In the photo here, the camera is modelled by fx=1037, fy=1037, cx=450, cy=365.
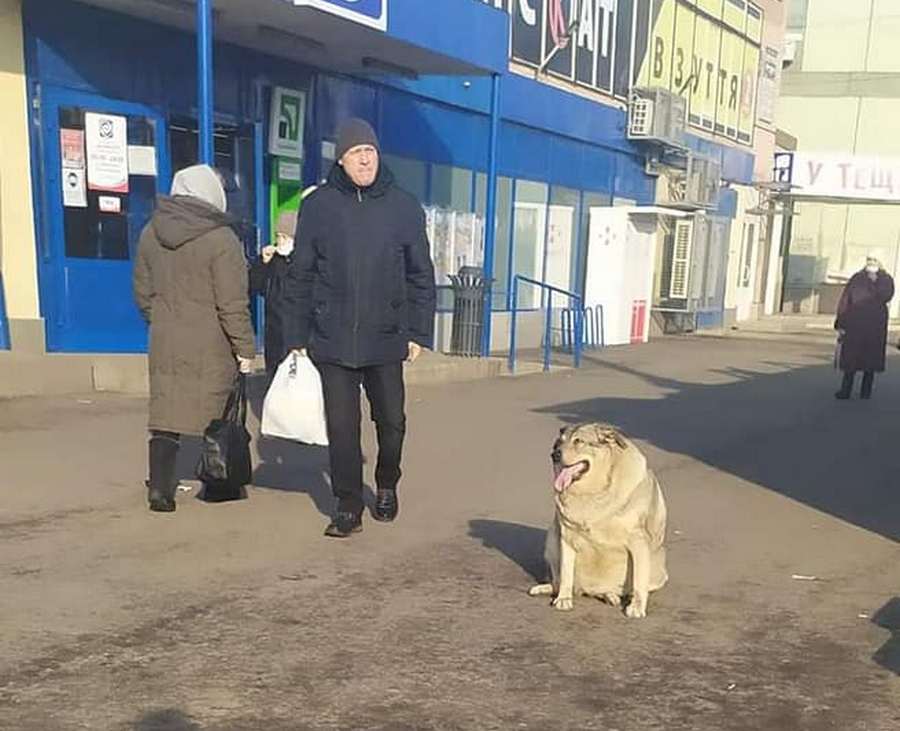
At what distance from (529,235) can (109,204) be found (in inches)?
352

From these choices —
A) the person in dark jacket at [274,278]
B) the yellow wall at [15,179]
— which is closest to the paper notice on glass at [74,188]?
the yellow wall at [15,179]

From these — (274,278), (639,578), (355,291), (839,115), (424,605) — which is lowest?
(424,605)

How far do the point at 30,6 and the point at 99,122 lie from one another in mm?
1200

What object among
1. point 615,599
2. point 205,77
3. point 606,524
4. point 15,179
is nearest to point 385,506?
point 615,599

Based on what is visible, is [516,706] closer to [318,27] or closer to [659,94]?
[318,27]

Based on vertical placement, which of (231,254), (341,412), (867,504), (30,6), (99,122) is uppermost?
(30,6)

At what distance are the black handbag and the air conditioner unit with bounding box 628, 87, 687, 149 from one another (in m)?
15.9

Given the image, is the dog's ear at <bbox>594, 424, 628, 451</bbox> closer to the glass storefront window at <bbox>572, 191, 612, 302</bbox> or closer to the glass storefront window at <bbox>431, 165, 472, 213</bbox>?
the glass storefront window at <bbox>431, 165, 472, 213</bbox>

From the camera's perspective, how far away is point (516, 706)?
Result: 3.48 m

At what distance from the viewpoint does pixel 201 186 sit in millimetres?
5578

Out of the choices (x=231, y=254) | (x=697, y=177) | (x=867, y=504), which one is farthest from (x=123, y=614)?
(x=697, y=177)

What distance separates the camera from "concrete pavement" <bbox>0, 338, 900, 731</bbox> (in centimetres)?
348

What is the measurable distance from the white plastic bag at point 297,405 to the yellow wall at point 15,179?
5190 mm

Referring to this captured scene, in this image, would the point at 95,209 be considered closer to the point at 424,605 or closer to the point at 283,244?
the point at 283,244
